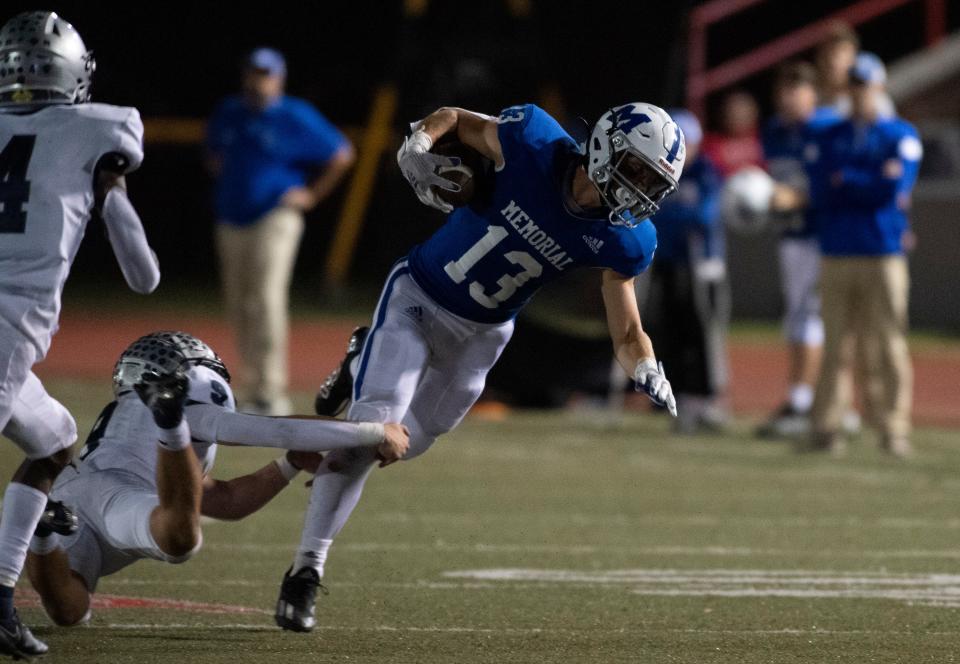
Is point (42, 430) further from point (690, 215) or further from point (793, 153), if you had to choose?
point (793, 153)

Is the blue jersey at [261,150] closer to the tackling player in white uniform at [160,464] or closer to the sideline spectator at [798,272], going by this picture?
the sideline spectator at [798,272]

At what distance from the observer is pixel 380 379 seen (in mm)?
5371

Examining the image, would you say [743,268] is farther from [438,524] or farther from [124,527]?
[124,527]

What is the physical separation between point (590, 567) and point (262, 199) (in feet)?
15.8

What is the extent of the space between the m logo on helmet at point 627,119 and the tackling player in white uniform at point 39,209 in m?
1.43

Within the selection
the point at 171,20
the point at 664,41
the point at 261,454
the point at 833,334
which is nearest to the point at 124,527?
the point at 261,454

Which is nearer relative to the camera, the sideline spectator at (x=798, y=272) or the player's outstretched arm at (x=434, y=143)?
the player's outstretched arm at (x=434, y=143)

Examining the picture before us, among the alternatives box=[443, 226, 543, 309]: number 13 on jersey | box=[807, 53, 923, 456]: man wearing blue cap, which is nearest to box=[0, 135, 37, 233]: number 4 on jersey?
box=[443, 226, 543, 309]: number 13 on jersey

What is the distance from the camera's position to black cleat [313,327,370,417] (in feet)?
18.5

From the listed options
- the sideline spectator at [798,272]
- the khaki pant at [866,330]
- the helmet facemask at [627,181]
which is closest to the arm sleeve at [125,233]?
the helmet facemask at [627,181]

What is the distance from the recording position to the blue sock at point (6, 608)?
187 inches

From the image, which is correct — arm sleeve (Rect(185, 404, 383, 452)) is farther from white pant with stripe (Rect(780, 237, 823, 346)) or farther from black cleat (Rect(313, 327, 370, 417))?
white pant with stripe (Rect(780, 237, 823, 346))

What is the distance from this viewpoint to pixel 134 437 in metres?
5.18

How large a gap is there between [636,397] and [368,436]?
721cm
